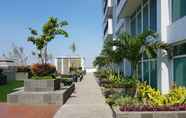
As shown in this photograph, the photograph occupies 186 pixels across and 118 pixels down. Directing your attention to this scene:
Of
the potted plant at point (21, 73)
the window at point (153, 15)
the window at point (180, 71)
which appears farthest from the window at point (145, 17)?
the potted plant at point (21, 73)

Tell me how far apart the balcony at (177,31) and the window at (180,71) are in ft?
2.71

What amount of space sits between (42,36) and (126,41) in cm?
547

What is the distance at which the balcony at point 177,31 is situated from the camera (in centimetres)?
1480

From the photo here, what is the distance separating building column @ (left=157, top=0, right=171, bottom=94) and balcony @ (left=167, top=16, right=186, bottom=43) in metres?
0.54

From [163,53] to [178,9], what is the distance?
2608 millimetres

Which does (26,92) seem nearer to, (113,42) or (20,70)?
(113,42)

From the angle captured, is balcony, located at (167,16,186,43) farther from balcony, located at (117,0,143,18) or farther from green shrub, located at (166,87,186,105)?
balcony, located at (117,0,143,18)

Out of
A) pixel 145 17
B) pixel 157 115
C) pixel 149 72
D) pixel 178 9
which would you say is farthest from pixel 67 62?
pixel 157 115

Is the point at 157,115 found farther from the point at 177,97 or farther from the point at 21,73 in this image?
the point at 21,73

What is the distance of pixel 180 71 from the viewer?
1603cm

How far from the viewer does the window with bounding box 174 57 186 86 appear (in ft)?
51.0

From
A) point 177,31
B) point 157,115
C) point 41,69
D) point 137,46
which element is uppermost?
point 177,31

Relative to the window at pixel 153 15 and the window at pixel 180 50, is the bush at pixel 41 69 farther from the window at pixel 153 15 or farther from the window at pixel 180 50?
the window at pixel 180 50

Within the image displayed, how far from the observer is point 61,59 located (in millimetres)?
110000
